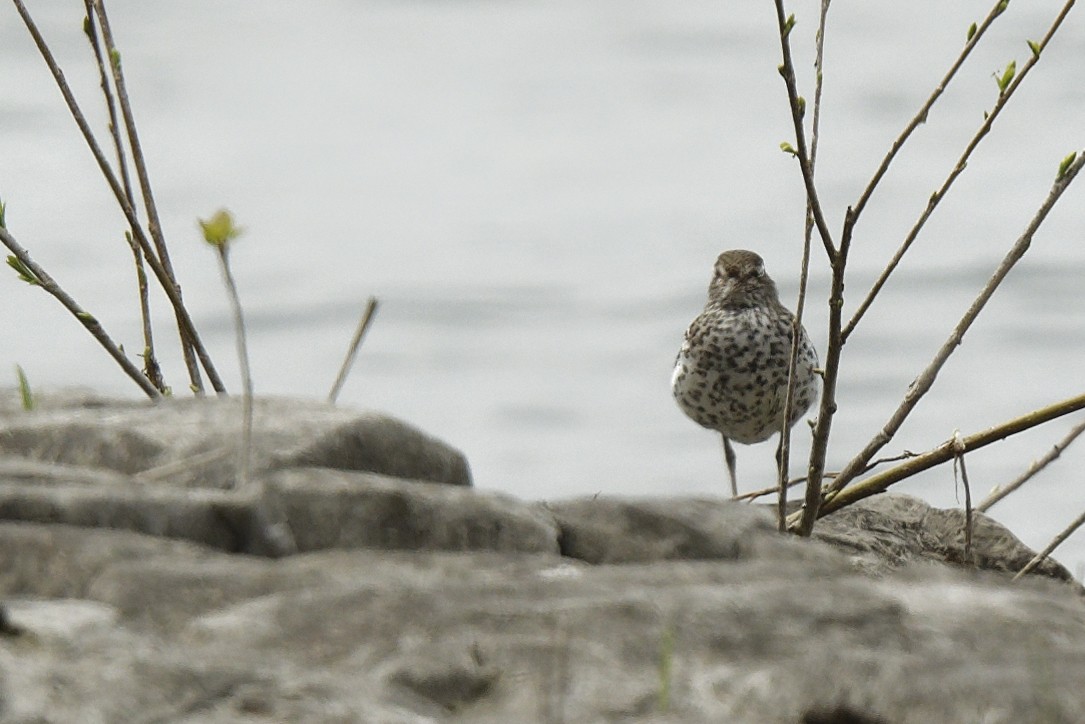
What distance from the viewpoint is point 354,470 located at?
11.4 ft

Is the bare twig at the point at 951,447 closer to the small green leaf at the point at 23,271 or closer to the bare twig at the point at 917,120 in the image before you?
the bare twig at the point at 917,120

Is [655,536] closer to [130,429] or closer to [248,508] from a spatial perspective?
[248,508]

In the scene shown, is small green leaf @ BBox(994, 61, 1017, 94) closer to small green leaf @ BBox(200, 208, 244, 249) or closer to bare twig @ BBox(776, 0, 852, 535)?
bare twig @ BBox(776, 0, 852, 535)

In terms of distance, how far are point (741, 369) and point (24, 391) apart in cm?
469

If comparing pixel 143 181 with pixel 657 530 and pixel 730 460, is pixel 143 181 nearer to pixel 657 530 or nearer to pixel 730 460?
pixel 657 530

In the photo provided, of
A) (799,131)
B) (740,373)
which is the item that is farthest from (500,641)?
(740,373)

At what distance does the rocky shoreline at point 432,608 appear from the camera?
2240 millimetres

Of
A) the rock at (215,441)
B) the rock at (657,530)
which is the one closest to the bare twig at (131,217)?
the rock at (215,441)

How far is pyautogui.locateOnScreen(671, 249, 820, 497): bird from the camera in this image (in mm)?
8203

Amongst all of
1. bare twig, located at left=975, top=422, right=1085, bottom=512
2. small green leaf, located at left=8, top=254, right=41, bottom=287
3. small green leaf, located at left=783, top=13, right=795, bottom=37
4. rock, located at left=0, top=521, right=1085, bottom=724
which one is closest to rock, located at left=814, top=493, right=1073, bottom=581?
bare twig, located at left=975, top=422, right=1085, bottom=512

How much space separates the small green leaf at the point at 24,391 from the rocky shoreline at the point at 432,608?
0.66m

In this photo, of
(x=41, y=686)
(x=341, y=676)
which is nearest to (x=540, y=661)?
(x=341, y=676)

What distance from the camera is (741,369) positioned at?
823cm

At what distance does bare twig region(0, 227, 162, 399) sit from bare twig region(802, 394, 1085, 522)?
210cm
